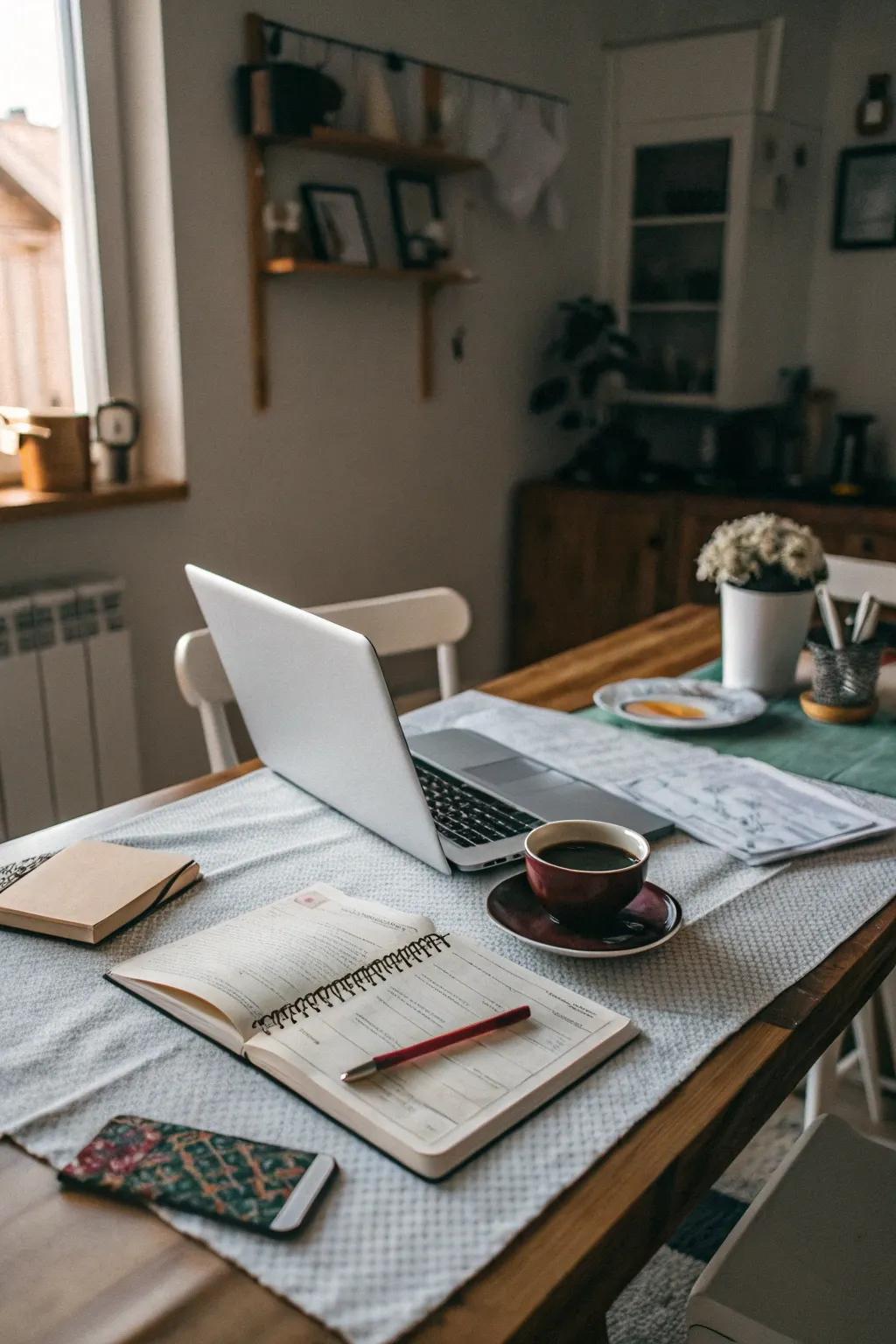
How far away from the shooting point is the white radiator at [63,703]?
7.43ft

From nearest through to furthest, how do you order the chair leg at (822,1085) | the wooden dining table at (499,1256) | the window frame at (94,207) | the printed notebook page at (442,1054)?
the wooden dining table at (499,1256)
the printed notebook page at (442,1054)
the chair leg at (822,1085)
the window frame at (94,207)

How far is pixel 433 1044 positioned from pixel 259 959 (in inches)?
6.5

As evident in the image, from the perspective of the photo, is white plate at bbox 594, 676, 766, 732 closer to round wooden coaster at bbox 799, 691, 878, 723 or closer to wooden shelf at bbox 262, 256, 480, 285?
round wooden coaster at bbox 799, 691, 878, 723

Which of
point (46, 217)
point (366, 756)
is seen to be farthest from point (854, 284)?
point (366, 756)

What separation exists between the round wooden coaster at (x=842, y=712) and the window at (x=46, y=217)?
1800 millimetres

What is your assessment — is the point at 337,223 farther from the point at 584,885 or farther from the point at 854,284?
the point at 584,885

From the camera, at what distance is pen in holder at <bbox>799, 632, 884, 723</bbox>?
1.49m

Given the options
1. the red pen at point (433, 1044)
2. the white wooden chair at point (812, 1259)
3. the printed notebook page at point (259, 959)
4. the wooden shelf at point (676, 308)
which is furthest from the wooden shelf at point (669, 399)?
the red pen at point (433, 1044)

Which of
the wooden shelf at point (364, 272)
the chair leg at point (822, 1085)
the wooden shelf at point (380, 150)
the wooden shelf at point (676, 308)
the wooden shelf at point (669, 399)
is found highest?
the wooden shelf at point (380, 150)

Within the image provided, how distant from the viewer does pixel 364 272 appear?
2721 millimetres

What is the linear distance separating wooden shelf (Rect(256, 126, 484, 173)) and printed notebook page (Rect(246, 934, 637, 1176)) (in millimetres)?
2209

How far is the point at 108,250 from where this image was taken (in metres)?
2.50

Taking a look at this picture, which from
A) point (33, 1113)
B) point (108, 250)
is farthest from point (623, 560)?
point (33, 1113)

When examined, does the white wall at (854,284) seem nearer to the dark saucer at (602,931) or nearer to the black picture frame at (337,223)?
the black picture frame at (337,223)
